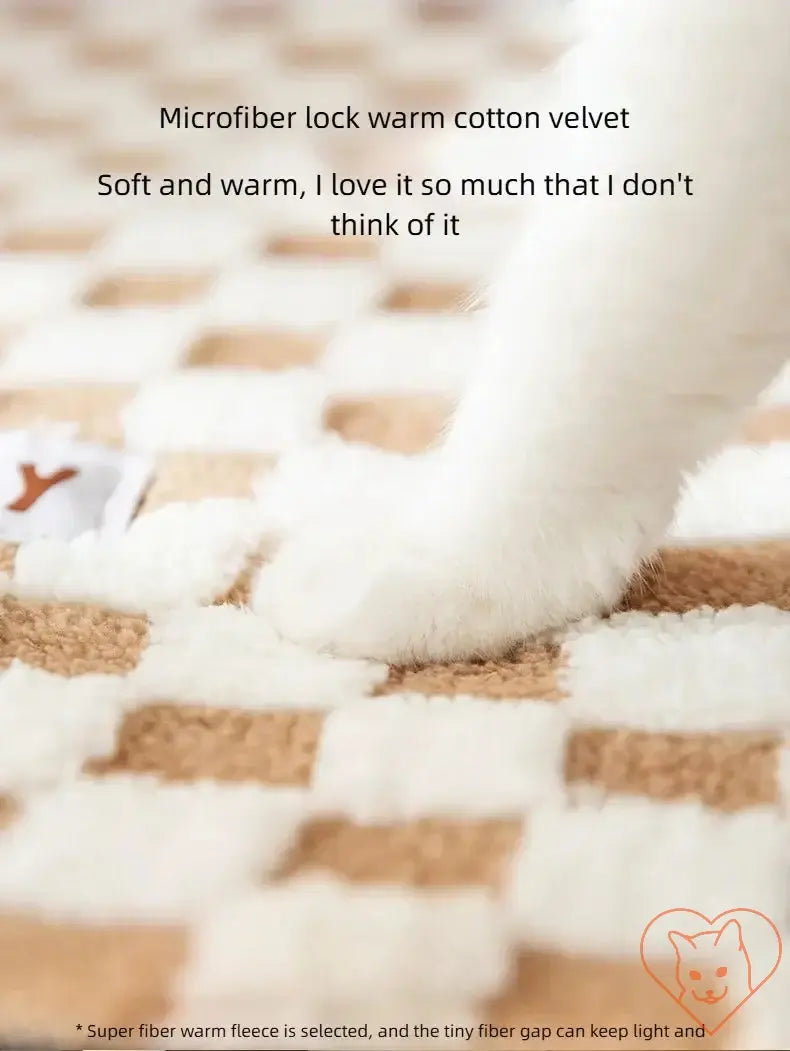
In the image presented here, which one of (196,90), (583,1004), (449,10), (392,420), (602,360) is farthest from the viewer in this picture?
(449,10)

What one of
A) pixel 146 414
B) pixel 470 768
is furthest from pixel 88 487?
pixel 470 768

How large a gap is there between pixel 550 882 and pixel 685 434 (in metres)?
0.19

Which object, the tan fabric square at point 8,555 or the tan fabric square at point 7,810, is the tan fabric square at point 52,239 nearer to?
the tan fabric square at point 8,555

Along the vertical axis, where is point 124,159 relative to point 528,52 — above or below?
below

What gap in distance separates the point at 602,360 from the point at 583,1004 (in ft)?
0.78

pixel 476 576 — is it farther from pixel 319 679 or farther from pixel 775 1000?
pixel 775 1000

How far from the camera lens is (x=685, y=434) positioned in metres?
0.49

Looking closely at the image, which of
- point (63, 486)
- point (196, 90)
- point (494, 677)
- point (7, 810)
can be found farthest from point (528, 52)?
point (7, 810)

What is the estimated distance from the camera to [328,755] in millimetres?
450

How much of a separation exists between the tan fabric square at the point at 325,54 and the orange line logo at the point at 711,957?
1013 mm

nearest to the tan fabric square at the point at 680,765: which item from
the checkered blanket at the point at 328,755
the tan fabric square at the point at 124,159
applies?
the checkered blanket at the point at 328,755

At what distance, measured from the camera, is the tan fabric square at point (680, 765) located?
0.43 meters

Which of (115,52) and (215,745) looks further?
(115,52)

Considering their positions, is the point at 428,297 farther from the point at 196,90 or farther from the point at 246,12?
the point at 246,12
